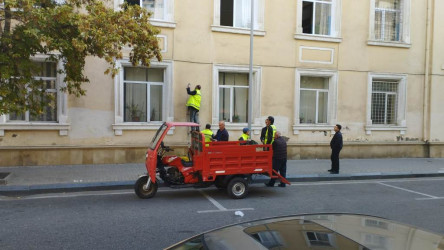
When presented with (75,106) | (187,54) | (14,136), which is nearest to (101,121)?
(75,106)

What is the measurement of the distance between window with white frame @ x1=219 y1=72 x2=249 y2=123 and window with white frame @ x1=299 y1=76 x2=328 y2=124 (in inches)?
99.7

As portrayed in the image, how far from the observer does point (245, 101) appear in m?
14.6

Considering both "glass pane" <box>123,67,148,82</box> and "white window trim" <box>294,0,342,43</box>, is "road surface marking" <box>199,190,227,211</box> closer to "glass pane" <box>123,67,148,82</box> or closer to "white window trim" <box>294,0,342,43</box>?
"glass pane" <box>123,67,148,82</box>

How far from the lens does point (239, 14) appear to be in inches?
560

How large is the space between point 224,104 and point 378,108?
23.6 feet

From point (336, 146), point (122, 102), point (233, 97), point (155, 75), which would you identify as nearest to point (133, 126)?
point (122, 102)

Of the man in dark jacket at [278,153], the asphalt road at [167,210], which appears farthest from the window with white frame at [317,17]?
the asphalt road at [167,210]

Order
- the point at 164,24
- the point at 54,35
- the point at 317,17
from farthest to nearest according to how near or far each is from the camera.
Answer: the point at 317,17 < the point at 164,24 < the point at 54,35

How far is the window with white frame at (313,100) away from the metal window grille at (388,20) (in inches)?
136

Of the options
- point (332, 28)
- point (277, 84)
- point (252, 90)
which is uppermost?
point (332, 28)

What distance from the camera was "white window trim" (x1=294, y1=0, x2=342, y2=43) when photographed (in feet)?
48.0

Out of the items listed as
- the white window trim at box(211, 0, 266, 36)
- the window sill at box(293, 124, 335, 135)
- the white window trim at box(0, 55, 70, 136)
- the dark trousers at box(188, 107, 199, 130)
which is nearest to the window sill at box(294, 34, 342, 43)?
the white window trim at box(211, 0, 266, 36)

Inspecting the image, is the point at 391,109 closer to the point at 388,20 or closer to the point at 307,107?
the point at 388,20

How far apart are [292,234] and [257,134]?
12.2m
